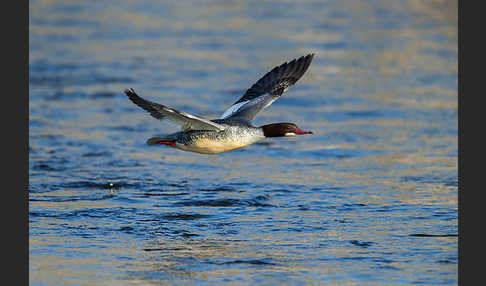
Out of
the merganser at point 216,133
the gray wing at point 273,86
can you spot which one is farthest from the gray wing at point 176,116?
the gray wing at point 273,86

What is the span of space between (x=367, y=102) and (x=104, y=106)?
4.59 m

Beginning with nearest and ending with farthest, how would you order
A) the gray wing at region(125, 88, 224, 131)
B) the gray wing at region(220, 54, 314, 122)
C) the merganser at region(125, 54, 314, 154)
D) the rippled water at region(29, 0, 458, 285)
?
the rippled water at region(29, 0, 458, 285) → the gray wing at region(125, 88, 224, 131) → the merganser at region(125, 54, 314, 154) → the gray wing at region(220, 54, 314, 122)

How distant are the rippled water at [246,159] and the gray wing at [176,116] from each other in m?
0.92

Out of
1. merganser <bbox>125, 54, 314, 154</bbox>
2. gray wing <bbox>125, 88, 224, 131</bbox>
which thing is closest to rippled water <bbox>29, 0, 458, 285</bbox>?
merganser <bbox>125, 54, 314, 154</bbox>

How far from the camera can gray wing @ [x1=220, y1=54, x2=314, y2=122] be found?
10.6 metres

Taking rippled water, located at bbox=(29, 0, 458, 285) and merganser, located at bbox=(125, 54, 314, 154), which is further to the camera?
merganser, located at bbox=(125, 54, 314, 154)

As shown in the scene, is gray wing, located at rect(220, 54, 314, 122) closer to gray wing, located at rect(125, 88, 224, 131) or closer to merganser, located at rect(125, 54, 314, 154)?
merganser, located at rect(125, 54, 314, 154)

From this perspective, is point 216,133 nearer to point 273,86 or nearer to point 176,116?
point 176,116

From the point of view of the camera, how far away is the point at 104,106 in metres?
14.9

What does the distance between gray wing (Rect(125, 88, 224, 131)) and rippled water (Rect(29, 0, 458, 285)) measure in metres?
0.92

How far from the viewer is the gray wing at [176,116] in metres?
8.50

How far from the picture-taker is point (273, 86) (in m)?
11.0

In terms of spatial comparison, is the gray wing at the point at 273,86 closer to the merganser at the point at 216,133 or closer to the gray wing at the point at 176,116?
the merganser at the point at 216,133

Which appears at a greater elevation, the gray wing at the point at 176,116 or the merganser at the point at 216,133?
→ the gray wing at the point at 176,116
